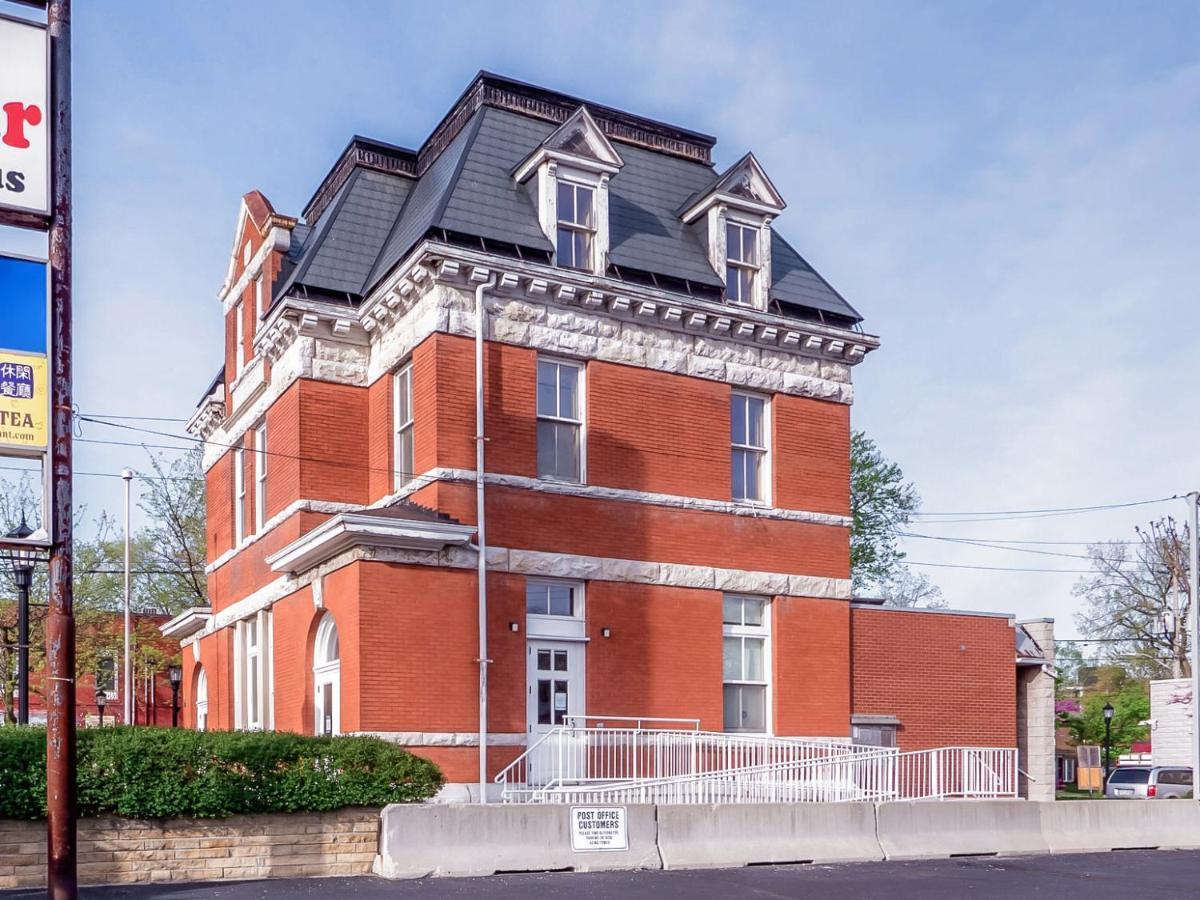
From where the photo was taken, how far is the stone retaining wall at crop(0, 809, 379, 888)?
13.8 metres

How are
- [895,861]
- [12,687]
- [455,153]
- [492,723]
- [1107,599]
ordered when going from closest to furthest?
1. [895,861]
2. [492,723]
3. [455,153]
4. [12,687]
5. [1107,599]

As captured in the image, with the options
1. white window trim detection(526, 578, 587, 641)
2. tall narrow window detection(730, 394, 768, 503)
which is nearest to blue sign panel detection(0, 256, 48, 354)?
white window trim detection(526, 578, 587, 641)

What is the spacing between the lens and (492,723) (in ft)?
69.2

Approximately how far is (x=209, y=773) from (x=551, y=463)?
9.28m

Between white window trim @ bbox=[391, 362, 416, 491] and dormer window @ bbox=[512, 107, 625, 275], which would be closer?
white window trim @ bbox=[391, 362, 416, 491]

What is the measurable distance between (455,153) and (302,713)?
10.4 m

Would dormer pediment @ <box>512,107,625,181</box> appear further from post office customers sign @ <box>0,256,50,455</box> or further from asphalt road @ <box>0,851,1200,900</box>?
post office customers sign @ <box>0,256,50,455</box>

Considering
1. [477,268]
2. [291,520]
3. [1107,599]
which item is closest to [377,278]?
[477,268]

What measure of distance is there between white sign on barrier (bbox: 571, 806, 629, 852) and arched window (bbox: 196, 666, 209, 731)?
15.5m

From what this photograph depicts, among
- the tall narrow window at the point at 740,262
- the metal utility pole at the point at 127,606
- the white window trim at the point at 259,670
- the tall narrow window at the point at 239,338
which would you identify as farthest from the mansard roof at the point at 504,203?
the metal utility pole at the point at 127,606

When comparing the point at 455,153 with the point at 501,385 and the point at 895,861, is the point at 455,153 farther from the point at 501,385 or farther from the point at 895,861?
the point at 895,861

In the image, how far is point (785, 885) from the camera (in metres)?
15.5

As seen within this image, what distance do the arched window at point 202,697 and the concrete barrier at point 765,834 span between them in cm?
1568

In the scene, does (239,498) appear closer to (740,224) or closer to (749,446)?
(749,446)
